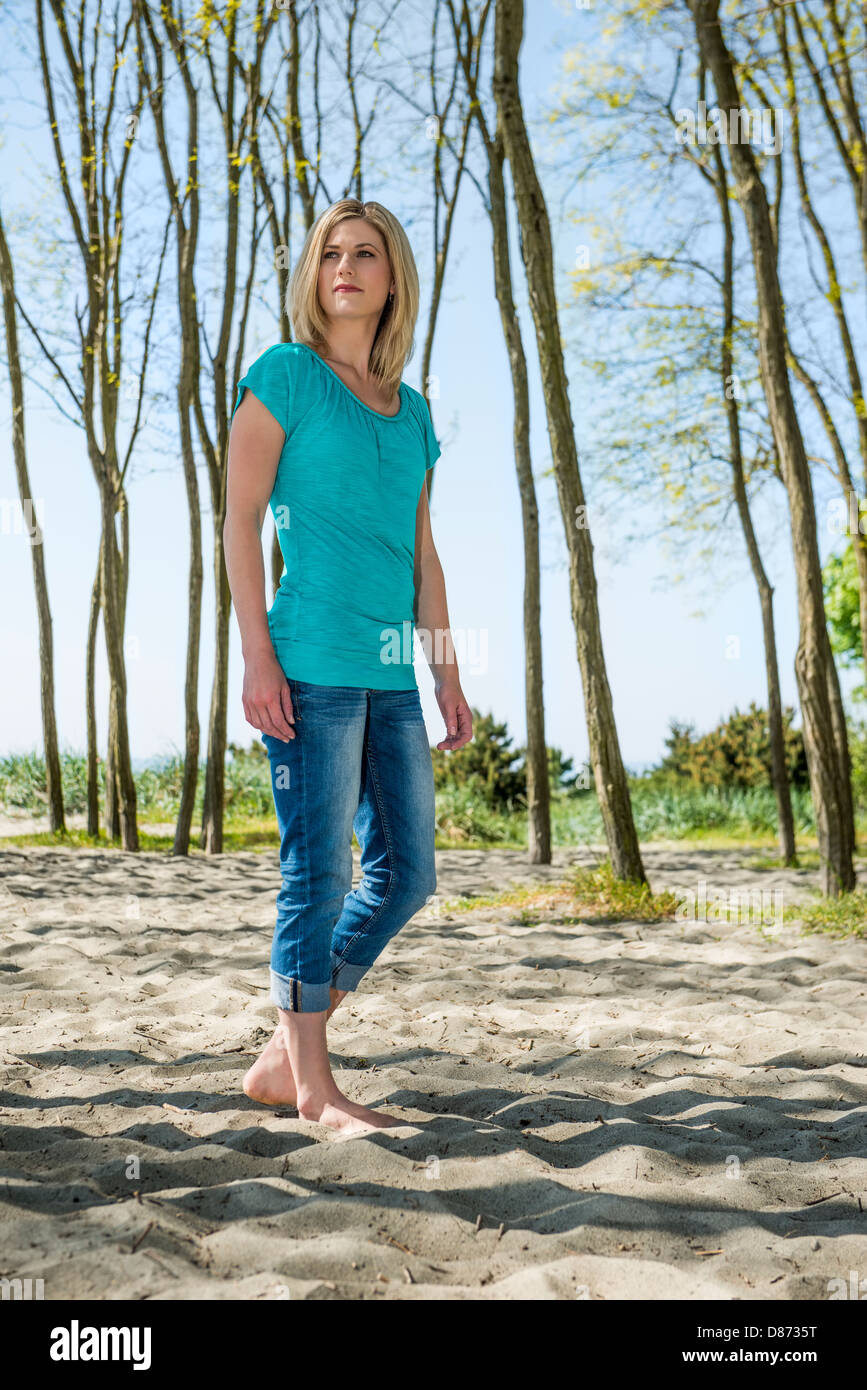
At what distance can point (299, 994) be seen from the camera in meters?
2.40

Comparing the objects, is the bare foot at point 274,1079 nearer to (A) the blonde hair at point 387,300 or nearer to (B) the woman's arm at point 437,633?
(B) the woman's arm at point 437,633

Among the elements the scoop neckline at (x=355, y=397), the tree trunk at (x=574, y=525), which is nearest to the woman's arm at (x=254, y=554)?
the scoop neckline at (x=355, y=397)

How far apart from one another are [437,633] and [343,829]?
2.12 feet

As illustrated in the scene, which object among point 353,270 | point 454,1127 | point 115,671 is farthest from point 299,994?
point 115,671

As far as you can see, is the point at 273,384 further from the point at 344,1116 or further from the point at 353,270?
the point at 344,1116

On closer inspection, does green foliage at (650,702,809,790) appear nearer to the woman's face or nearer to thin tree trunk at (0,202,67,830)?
thin tree trunk at (0,202,67,830)

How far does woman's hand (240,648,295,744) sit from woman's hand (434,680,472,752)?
576 mm

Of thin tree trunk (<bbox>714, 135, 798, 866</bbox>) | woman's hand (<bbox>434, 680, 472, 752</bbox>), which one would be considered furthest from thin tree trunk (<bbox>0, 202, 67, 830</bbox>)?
woman's hand (<bbox>434, 680, 472, 752</bbox>)

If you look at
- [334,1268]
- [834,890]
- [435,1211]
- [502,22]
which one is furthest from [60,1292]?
[502,22]

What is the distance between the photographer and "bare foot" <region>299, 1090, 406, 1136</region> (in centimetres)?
241

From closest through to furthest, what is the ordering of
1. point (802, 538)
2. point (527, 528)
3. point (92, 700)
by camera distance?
point (802, 538) < point (527, 528) < point (92, 700)

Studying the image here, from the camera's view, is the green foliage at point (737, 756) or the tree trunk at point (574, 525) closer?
the tree trunk at point (574, 525)

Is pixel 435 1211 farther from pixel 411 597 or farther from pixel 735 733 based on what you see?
pixel 735 733

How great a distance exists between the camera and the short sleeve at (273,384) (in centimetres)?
235
